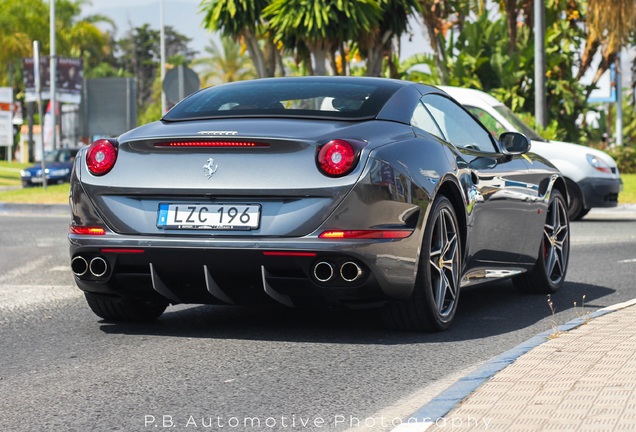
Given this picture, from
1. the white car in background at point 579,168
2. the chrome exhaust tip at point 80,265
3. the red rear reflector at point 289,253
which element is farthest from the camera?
the white car in background at point 579,168

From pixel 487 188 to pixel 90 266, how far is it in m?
2.44

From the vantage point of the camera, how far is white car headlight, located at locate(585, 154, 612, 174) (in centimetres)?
1686

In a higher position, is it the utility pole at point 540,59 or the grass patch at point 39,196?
the utility pole at point 540,59

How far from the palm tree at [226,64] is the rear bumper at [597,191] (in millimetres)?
80594

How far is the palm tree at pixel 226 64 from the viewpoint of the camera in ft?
323

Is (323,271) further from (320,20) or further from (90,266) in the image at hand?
(320,20)

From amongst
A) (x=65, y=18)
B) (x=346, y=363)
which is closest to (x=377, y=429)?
(x=346, y=363)

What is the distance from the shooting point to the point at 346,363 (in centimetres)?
599

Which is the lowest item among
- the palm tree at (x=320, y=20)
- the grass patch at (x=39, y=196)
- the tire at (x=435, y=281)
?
the grass patch at (x=39, y=196)

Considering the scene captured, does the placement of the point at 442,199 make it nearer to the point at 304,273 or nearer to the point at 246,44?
the point at 304,273

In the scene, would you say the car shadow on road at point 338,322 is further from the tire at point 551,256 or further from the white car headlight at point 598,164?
the white car headlight at point 598,164

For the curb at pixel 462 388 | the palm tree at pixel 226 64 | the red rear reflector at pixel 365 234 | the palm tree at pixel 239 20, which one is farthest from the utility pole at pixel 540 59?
the palm tree at pixel 226 64

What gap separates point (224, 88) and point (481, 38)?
23531 millimetres

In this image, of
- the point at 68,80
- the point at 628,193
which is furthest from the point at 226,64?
the point at 628,193
